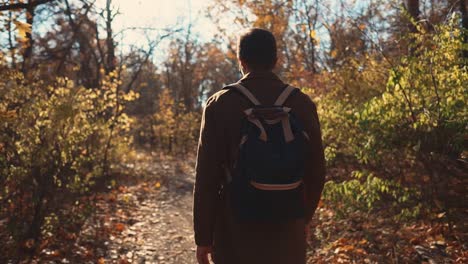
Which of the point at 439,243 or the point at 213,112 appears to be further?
the point at 439,243

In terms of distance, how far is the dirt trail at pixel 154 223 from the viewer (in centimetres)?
614

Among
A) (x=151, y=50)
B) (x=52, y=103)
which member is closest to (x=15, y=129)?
(x=52, y=103)

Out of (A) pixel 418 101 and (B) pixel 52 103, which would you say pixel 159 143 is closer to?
(B) pixel 52 103

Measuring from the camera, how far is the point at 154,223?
8.12 meters

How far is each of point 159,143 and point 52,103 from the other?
21.6m

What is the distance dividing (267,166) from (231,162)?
0.23 metres

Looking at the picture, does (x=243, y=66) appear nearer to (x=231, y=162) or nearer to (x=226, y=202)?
(x=231, y=162)

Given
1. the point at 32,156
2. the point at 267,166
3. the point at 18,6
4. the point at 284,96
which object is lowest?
the point at 32,156

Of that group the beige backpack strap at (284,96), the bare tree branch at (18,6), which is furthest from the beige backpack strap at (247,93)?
the bare tree branch at (18,6)

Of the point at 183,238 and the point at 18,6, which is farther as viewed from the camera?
the point at 183,238

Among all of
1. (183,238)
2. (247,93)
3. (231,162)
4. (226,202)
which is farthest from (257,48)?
(183,238)

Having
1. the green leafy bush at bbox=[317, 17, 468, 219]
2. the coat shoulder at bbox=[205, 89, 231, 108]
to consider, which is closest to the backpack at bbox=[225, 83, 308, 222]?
the coat shoulder at bbox=[205, 89, 231, 108]

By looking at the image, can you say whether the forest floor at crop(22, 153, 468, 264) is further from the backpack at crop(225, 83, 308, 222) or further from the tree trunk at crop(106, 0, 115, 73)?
the tree trunk at crop(106, 0, 115, 73)

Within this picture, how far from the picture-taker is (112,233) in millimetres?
7066
